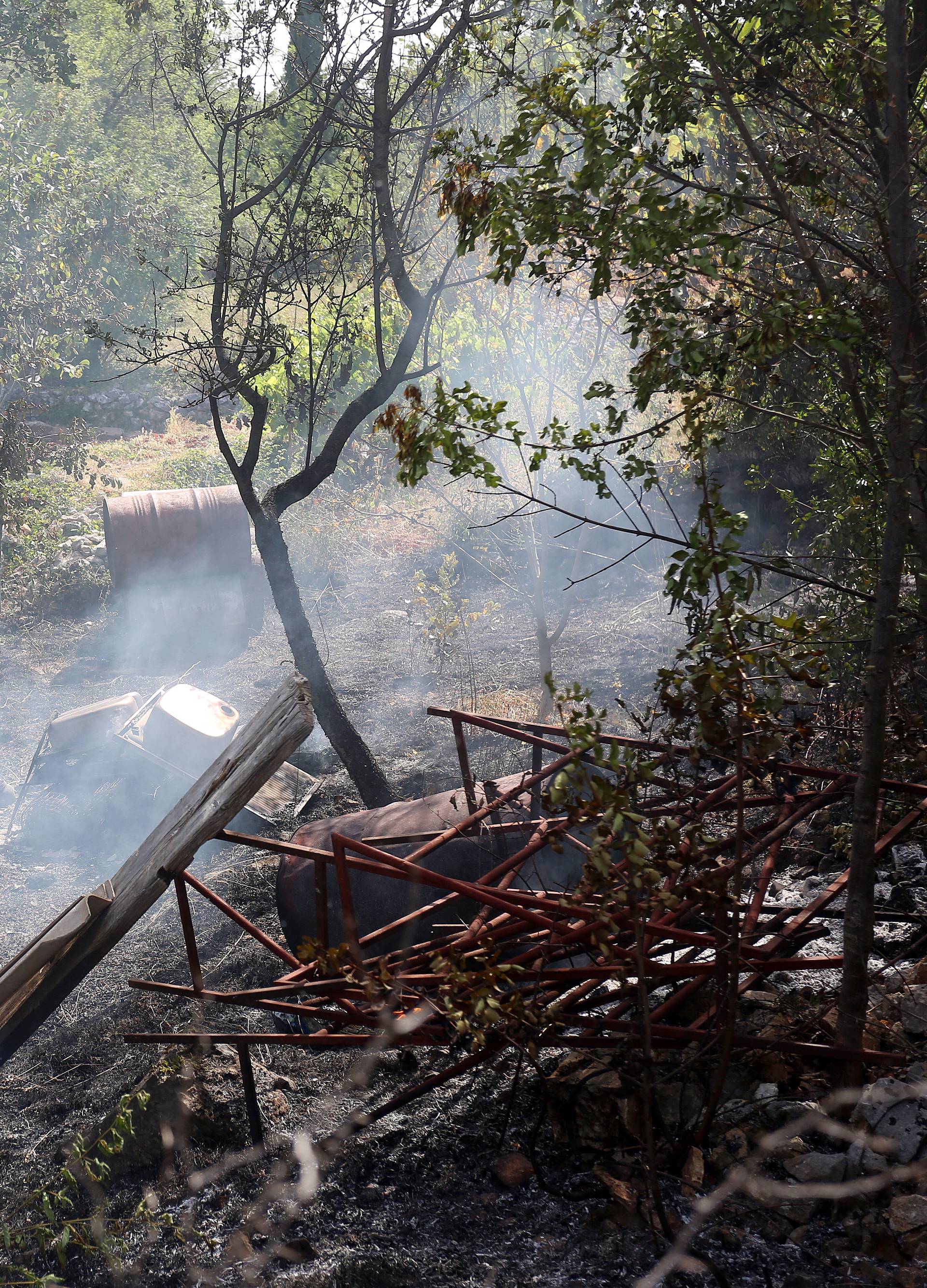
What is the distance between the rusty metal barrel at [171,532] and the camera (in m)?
10.7

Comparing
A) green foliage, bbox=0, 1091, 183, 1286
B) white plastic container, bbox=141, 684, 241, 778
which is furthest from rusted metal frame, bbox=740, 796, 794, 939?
white plastic container, bbox=141, 684, 241, 778

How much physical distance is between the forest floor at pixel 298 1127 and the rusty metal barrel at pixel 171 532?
9.92 ft

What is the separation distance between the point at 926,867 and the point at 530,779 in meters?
1.89

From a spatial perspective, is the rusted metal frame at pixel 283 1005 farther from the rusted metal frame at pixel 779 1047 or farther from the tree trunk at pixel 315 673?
the tree trunk at pixel 315 673

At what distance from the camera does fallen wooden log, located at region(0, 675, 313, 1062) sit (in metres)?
3.03

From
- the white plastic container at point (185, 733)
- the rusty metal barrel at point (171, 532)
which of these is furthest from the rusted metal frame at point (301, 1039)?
the rusty metal barrel at point (171, 532)

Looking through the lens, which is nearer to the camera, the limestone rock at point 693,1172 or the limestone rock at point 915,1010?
the limestone rock at point 693,1172

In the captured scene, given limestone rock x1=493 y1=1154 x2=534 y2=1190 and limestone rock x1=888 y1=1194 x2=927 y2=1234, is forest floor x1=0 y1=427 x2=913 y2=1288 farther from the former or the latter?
limestone rock x1=888 y1=1194 x2=927 y2=1234

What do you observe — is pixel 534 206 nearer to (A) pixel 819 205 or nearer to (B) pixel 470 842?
(A) pixel 819 205

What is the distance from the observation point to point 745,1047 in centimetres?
261

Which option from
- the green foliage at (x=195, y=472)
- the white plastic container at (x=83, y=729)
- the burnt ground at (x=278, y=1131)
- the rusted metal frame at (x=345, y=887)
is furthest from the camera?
the green foliage at (x=195, y=472)

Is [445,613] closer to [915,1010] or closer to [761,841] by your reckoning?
[761,841]

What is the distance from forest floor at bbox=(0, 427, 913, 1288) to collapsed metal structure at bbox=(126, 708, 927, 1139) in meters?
0.26

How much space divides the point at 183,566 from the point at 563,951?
30.5 feet
